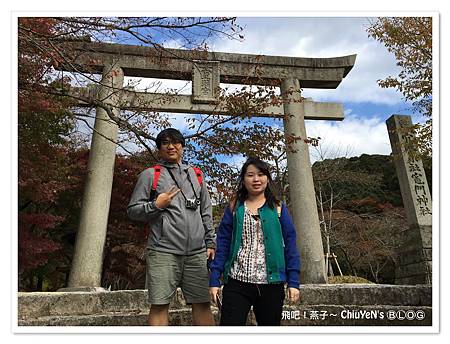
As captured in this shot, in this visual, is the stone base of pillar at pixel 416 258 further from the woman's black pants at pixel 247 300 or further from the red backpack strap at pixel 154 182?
the red backpack strap at pixel 154 182

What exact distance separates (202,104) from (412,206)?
14.3ft

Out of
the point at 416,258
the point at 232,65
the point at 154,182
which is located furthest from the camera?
the point at 232,65

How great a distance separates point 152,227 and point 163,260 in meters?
0.24

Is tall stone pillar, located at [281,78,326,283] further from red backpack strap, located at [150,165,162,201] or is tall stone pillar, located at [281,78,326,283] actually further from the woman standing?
the woman standing

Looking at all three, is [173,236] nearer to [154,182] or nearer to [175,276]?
[175,276]

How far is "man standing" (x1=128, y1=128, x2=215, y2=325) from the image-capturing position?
2.81 metres

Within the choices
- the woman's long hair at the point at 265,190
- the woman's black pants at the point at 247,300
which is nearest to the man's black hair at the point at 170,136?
the woman's long hair at the point at 265,190

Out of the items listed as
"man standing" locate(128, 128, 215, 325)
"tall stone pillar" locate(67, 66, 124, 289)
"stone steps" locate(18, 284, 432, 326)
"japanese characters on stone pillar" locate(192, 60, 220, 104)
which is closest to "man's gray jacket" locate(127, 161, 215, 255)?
"man standing" locate(128, 128, 215, 325)

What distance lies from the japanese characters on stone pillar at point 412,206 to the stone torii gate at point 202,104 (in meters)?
1.51

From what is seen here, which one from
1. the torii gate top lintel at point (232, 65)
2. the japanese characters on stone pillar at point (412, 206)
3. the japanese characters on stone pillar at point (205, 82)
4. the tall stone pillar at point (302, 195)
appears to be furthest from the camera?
the japanese characters on stone pillar at point (205, 82)

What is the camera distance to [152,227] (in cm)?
292

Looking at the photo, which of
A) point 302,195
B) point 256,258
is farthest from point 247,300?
point 302,195

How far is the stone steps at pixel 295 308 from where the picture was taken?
4.23m

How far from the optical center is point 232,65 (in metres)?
8.87
